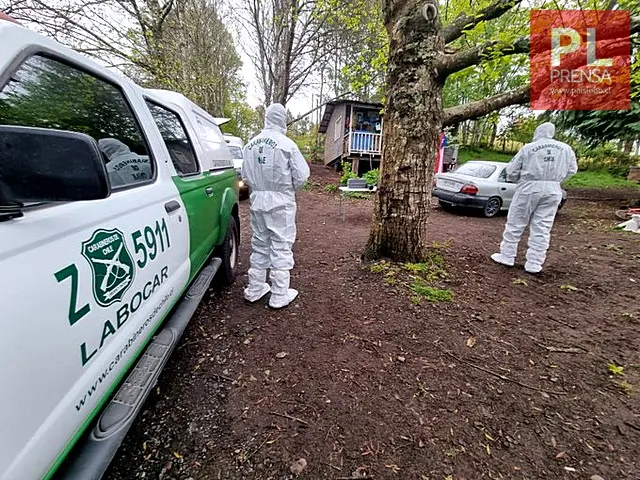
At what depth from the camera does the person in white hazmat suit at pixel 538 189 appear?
4.00m

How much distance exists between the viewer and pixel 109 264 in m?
1.18

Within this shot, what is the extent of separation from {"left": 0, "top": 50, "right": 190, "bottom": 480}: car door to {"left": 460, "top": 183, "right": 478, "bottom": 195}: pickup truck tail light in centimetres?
857

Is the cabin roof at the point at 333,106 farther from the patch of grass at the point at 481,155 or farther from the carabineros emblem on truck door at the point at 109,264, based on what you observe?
the carabineros emblem on truck door at the point at 109,264

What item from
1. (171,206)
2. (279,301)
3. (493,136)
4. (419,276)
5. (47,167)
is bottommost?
(279,301)

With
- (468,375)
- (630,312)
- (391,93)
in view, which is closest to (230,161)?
(391,93)

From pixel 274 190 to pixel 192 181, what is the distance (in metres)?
0.78

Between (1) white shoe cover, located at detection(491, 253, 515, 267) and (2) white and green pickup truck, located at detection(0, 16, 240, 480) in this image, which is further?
(1) white shoe cover, located at detection(491, 253, 515, 267)

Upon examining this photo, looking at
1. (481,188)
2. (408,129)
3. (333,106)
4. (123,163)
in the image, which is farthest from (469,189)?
(333,106)

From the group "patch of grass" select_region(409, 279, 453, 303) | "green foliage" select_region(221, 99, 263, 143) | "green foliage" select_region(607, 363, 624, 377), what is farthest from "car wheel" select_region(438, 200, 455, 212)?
"green foliage" select_region(221, 99, 263, 143)

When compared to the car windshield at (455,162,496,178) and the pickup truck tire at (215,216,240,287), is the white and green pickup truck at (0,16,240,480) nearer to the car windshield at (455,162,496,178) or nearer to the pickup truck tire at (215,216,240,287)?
the pickup truck tire at (215,216,240,287)

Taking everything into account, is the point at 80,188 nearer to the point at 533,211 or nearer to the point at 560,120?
the point at 533,211

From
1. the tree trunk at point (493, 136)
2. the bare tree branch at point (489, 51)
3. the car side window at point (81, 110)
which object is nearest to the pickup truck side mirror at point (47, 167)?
the car side window at point (81, 110)

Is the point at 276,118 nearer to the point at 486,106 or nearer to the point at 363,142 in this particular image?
the point at 486,106

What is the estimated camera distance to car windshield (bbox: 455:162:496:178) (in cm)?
866
